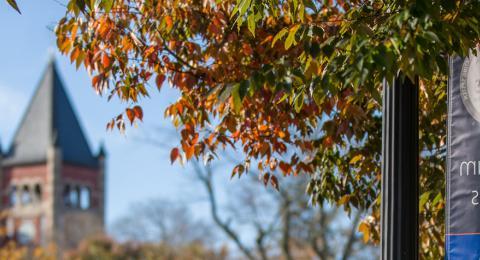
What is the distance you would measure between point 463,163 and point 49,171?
10208cm

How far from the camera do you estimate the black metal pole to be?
5.62 meters

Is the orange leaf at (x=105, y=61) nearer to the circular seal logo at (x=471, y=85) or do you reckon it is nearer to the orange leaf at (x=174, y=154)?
the orange leaf at (x=174, y=154)

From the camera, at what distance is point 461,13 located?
228 inches

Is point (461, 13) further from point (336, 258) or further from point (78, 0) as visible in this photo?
point (336, 258)

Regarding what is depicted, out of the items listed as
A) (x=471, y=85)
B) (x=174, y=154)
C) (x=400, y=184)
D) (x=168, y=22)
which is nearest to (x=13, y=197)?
(x=174, y=154)

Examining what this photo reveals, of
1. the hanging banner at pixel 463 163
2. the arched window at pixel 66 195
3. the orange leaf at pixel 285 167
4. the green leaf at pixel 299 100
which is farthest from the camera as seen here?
the arched window at pixel 66 195

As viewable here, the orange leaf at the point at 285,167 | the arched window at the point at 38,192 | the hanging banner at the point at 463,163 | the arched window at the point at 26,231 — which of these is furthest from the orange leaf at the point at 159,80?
the arched window at the point at 38,192

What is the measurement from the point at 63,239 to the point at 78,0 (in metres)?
89.7

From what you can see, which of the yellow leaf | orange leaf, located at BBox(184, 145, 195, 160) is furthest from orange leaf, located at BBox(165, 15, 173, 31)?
the yellow leaf

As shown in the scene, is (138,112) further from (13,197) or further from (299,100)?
(13,197)

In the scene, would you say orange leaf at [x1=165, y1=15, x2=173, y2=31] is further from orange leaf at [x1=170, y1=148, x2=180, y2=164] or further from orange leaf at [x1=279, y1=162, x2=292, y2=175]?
orange leaf at [x1=279, y1=162, x2=292, y2=175]

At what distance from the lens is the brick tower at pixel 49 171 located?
101188mm

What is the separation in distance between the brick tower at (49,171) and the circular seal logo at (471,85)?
306 feet

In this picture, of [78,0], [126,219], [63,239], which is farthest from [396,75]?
[63,239]
